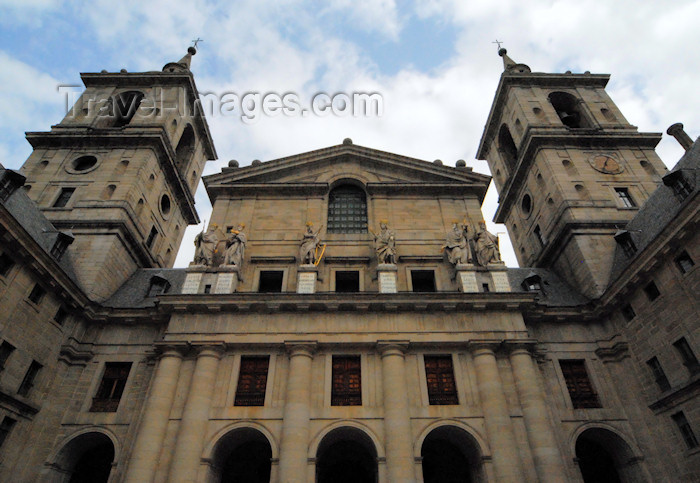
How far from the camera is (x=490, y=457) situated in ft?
59.5

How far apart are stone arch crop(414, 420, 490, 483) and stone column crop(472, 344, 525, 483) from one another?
0.51 metres

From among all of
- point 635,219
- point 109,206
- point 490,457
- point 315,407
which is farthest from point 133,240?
point 635,219

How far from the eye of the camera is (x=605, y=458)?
21.5 meters

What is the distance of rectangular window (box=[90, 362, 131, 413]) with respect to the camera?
69.5 ft

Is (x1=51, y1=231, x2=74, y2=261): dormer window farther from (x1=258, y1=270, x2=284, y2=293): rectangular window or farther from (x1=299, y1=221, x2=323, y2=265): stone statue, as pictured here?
(x1=299, y1=221, x2=323, y2=265): stone statue

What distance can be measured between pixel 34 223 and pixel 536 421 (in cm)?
2694

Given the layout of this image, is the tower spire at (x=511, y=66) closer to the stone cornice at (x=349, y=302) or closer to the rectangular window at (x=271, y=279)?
the stone cornice at (x=349, y=302)

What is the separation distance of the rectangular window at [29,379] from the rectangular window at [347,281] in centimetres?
1487

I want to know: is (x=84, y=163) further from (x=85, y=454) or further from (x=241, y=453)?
(x=241, y=453)

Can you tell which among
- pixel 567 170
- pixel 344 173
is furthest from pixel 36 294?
Result: pixel 567 170

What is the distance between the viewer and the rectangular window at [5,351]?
1858cm

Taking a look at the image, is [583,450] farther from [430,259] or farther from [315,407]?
[315,407]

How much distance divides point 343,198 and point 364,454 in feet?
51.4

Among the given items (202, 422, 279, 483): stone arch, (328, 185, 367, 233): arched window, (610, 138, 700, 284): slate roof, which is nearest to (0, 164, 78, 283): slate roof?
(202, 422, 279, 483): stone arch
